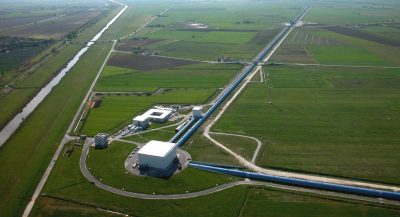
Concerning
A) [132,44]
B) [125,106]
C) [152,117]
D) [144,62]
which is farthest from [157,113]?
[132,44]

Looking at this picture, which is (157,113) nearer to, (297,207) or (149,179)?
(149,179)

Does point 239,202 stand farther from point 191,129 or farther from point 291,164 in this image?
point 191,129

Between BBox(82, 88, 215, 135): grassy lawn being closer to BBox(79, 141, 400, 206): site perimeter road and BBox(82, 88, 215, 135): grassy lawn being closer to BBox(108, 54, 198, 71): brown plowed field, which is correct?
BBox(79, 141, 400, 206): site perimeter road

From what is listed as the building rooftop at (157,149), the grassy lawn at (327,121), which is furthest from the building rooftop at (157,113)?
the building rooftop at (157,149)

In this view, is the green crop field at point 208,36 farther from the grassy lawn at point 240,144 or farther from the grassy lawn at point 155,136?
the grassy lawn at point 240,144

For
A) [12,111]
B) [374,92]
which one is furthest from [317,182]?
[12,111]

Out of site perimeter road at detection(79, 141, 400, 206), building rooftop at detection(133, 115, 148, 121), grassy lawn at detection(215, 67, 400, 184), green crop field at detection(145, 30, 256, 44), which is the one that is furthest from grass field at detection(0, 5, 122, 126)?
grassy lawn at detection(215, 67, 400, 184)

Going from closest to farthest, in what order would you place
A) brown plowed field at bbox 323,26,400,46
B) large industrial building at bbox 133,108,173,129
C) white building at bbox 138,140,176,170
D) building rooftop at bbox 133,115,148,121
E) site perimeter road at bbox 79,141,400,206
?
site perimeter road at bbox 79,141,400,206 < white building at bbox 138,140,176,170 < large industrial building at bbox 133,108,173,129 < building rooftop at bbox 133,115,148,121 < brown plowed field at bbox 323,26,400,46
